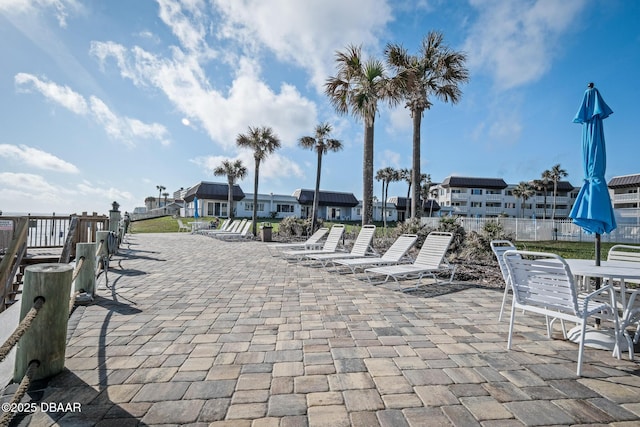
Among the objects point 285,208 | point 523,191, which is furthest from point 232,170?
point 523,191

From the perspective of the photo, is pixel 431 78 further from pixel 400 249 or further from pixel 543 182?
pixel 543 182

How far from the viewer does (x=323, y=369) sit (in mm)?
2553

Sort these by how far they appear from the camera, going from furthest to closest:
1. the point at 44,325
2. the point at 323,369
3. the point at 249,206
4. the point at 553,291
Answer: the point at 249,206
the point at 553,291
the point at 323,369
the point at 44,325

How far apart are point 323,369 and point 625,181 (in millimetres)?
56699

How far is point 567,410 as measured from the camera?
6.63 feet

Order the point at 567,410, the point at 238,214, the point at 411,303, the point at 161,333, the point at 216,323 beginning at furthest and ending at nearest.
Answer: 1. the point at 238,214
2. the point at 411,303
3. the point at 216,323
4. the point at 161,333
5. the point at 567,410

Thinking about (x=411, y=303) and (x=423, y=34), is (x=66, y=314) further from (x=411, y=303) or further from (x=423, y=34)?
(x=423, y=34)

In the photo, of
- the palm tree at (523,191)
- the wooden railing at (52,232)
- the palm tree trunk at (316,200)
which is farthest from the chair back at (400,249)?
the palm tree at (523,191)

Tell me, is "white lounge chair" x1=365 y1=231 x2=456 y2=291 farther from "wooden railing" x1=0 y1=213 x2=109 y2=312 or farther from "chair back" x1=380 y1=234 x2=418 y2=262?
"wooden railing" x1=0 y1=213 x2=109 y2=312

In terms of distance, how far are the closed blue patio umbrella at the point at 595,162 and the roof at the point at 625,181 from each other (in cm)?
5178

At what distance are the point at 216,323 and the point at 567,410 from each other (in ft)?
11.1

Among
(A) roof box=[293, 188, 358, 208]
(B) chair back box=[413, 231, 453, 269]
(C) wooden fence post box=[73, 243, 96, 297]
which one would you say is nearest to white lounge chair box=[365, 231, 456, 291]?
(B) chair back box=[413, 231, 453, 269]

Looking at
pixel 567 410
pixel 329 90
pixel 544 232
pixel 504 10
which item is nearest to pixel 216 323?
pixel 567 410

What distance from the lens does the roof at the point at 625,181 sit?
130ft
